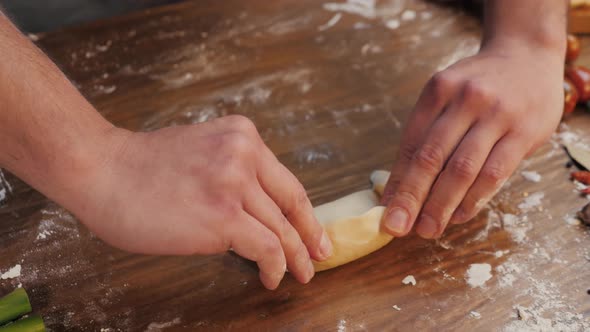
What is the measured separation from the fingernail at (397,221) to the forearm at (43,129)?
756 millimetres

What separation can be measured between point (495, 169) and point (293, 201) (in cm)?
58

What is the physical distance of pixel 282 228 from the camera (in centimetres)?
123

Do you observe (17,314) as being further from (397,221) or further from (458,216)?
(458,216)

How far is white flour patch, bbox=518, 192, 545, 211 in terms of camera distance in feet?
5.32

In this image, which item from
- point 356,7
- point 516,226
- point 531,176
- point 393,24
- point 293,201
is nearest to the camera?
point 293,201

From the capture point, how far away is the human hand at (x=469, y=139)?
1438 mm

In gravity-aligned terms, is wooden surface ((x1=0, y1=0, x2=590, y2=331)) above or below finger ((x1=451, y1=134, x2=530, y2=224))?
below

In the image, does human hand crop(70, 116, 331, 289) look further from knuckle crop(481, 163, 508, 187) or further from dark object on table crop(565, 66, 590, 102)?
dark object on table crop(565, 66, 590, 102)

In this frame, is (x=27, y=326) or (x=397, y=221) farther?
(x=397, y=221)

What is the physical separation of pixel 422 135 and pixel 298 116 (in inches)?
21.7

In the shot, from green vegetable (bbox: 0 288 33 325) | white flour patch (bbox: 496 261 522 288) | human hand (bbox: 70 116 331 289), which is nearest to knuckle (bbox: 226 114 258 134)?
human hand (bbox: 70 116 331 289)

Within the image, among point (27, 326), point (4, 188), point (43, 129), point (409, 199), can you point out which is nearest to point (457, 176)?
point (409, 199)

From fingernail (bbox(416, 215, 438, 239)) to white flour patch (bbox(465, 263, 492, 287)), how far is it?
0.14 m

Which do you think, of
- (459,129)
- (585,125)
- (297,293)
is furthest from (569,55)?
(297,293)
